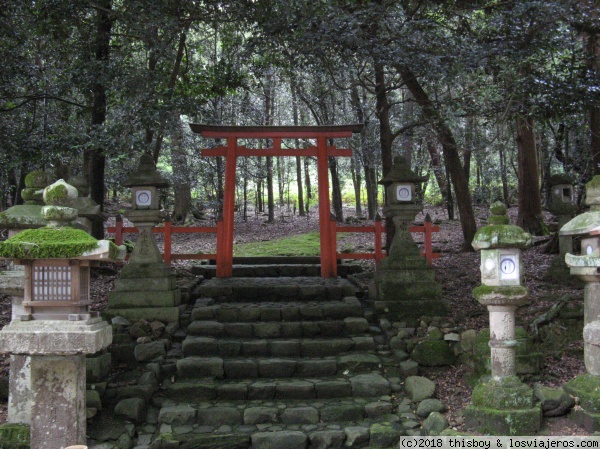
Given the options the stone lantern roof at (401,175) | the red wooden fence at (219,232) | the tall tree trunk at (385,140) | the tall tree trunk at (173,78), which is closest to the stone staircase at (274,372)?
the red wooden fence at (219,232)

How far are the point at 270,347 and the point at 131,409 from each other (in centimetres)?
193

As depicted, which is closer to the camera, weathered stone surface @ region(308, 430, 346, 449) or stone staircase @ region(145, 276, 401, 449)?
weathered stone surface @ region(308, 430, 346, 449)

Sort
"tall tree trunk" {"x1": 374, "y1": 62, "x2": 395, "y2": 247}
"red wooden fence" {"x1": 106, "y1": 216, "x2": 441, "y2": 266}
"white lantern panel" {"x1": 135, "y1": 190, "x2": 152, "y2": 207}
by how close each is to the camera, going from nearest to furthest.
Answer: "white lantern panel" {"x1": 135, "y1": 190, "x2": 152, "y2": 207}, "red wooden fence" {"x1": 106, "y1": 216, "x2": 441, "y2": 266}, "tall tree trunk" {"x1": 374, "y1": 62, "x2": 395, "y2": 247}

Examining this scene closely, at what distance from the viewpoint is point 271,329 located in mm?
7051

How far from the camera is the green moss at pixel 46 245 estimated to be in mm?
4398

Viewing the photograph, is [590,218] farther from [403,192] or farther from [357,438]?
[403,192]

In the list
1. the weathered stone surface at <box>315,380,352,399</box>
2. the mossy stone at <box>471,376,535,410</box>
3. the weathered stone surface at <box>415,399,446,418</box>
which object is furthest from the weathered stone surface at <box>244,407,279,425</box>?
the mossy stone at <box>471,376,535,410</box>

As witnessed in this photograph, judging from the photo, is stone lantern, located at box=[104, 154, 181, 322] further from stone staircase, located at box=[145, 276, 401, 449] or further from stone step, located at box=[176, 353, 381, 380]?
stone step, located at box=[176, 353, 381, 380]

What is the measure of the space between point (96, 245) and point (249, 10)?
5114 millimetres

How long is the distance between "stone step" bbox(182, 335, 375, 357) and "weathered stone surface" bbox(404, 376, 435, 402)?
922 mm

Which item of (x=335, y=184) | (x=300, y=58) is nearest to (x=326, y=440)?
(x=300, y=58)

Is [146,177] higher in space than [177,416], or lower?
higher

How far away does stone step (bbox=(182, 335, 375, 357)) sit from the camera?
6.61 metres

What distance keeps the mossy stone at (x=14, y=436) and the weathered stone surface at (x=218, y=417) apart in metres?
1.64
